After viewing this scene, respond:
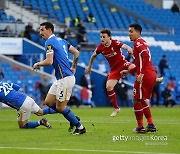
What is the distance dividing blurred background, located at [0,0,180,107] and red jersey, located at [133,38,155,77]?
58.8ft

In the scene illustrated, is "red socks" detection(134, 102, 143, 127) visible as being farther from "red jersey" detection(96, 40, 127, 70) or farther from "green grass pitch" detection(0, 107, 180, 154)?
"red jersey" detection(96, 40, 127, 70)

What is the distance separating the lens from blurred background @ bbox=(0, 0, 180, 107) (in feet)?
115

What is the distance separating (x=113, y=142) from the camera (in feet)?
43.5

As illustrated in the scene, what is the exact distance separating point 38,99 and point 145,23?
14881 mm

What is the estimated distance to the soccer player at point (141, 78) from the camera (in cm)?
1538

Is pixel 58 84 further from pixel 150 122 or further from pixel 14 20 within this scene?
pixel 14 20

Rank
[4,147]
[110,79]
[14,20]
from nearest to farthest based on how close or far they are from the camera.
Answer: [4,147], [110,79], [14,20]

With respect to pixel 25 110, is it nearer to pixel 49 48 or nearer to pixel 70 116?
pixel 70 116

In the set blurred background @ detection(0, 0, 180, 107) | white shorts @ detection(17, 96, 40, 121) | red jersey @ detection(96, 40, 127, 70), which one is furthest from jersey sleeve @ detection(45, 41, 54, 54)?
blurred background @ detection(0, 0, 180, 107)

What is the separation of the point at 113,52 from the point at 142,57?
647cm

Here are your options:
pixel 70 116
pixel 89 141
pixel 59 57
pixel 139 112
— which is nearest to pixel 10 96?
pixel 59 57

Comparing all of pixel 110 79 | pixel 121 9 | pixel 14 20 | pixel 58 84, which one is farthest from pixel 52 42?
pixel 121 9

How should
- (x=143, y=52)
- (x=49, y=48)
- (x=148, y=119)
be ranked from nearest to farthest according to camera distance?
1. (x=49, y=48)
2. (x=143, y=52)
3. (x=148, y=119)

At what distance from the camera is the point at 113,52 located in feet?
71.6
